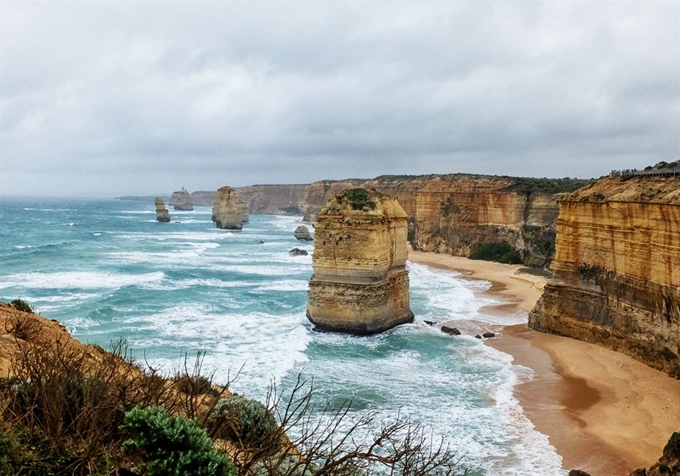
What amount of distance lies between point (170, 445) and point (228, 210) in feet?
279

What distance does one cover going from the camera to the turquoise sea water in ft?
47.4

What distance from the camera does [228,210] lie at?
289 feet

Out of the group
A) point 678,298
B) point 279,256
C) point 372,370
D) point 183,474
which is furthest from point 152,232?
point 183,474

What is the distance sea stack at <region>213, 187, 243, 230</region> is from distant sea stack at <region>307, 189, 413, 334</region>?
6656 cm

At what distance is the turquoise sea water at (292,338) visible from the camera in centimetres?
1446

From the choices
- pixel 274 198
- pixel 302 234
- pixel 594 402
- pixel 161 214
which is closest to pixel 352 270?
pixel 594 402

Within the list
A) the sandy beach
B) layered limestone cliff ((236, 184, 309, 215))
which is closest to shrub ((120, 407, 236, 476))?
the sandy beach

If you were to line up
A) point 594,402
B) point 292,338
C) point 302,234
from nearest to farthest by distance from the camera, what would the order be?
point 594,402 < point 292,338 < point 302,234

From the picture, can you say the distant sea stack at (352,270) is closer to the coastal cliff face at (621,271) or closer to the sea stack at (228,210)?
the coastal cliff face at (621,271)

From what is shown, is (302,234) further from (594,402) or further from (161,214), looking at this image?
(594,402)

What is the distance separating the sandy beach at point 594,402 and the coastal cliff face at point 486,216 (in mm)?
24772

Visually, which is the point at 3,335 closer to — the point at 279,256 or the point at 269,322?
the point at 269,322

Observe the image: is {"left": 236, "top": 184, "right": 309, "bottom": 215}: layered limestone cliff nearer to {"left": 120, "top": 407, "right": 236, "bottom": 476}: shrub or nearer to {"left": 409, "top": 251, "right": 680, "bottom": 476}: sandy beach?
{"left": 409, "top": 251, "right": 680, "bottom": 476}: sandy beach

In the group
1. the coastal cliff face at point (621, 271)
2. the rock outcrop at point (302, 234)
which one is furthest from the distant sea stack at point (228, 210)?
the coastal cliff face at point (621, 271)
